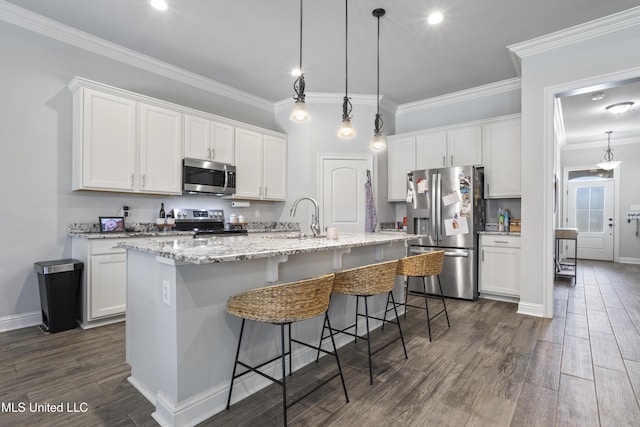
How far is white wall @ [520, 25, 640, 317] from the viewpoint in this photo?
10.7 ft

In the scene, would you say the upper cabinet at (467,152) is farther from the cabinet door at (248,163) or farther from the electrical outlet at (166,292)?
the electrical outlet at (166,292)

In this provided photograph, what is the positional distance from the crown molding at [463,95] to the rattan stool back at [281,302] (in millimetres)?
4386

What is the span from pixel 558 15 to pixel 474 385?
132 inches

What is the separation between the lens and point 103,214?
11.7 feet

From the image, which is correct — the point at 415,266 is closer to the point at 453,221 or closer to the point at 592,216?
the point at 453,221

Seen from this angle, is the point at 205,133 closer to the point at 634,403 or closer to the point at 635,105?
the point at 634,403

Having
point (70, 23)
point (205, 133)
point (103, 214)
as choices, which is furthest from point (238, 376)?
point (70, 23)

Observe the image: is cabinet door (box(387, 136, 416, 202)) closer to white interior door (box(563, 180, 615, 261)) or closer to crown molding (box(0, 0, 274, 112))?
crown molding (box(0, 0, 274, 112))

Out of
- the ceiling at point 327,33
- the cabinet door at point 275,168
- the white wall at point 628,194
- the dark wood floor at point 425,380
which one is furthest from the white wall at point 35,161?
the white wall at point 628,194

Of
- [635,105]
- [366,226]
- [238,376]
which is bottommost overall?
[238,376]

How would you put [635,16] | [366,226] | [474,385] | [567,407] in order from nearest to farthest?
[567,407]
[474,385]
[635,16]
[366,226]

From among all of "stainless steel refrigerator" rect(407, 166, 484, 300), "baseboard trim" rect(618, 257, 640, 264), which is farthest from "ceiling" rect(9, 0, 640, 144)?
"baseboard trim" rect(618, 257, 640, 264)

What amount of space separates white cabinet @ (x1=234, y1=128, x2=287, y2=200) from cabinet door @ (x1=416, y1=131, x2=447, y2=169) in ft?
6.96

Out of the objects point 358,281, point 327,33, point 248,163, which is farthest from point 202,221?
point 358,281
